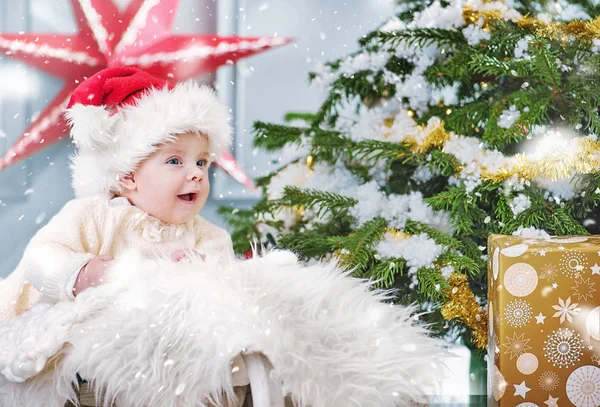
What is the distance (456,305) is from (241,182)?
72cm

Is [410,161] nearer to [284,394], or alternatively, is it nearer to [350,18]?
[350,18]

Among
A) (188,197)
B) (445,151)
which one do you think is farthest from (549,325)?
(188,197)

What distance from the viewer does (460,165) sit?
1.29 meters

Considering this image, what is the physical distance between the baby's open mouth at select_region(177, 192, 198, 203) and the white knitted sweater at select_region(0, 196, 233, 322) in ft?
0.19

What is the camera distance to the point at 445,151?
1.30m

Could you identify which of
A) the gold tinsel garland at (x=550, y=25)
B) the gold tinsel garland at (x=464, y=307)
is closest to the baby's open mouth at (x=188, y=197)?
the gold tinsel garland at (x=464, y=307)

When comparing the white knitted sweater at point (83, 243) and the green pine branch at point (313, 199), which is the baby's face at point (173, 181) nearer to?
the white knitted sweater at point (83, 243)

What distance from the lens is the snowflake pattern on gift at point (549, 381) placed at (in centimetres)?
97

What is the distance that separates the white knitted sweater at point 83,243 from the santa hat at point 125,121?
2.5 inches

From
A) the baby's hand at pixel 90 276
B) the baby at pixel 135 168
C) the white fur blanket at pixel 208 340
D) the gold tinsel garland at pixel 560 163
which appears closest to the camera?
the white fur blanket at pixel 208 340

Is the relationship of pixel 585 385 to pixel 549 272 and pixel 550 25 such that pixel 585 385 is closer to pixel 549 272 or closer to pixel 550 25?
pixel 549 272

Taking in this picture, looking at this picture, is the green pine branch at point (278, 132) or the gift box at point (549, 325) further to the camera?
the green pine branch at point (278, 132)

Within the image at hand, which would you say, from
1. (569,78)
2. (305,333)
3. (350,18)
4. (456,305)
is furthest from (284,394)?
(350,18)


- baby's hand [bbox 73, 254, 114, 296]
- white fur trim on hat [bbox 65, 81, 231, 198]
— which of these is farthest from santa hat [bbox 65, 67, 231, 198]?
baby's hand [bbox 73, 254, 114, 296]
